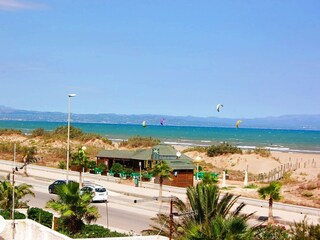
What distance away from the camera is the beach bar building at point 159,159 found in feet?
164

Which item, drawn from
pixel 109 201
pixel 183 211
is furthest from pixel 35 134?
pixel 183 211

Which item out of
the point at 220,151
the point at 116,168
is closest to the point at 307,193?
the point at 116,168

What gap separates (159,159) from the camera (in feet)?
171

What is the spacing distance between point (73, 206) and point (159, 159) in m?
28.7

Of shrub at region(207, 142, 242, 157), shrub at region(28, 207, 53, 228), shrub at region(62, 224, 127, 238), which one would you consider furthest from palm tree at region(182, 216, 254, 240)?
shrub at region(207, 142, 242, 157)

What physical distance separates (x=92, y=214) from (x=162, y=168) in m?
17.5

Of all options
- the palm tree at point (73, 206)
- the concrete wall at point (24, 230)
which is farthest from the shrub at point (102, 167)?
the palm tree at point (73, 206)

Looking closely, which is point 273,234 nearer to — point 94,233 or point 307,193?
point 94,233

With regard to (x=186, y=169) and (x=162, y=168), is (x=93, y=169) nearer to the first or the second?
(x=186, y=169)

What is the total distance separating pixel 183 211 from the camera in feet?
65.8

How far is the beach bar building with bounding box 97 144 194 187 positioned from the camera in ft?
164

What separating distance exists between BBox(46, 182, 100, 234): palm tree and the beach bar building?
871 inches

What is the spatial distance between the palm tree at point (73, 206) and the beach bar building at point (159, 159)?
2214 centimetres

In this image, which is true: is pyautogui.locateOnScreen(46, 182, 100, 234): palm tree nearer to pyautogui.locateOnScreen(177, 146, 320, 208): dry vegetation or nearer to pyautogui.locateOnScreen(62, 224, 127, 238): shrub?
pyautogui.locateOnScreen(62, 224, 127, 238): shrub
